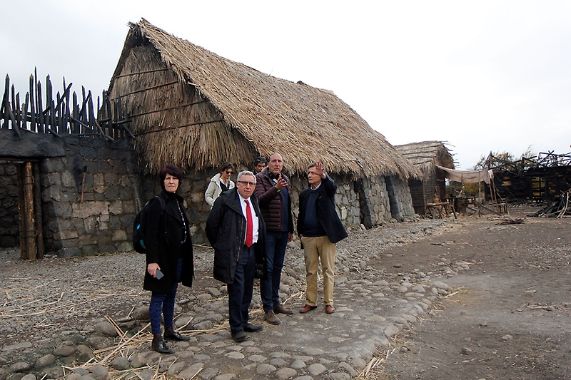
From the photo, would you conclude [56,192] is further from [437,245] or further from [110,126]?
[437,245]

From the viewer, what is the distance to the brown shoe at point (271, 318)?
4543mm

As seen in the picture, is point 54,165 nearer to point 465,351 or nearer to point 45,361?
point 45,361

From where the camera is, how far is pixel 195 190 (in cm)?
998

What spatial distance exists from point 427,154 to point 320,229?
1738cm

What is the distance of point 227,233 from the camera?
4.07 m

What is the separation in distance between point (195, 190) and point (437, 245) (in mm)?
5572

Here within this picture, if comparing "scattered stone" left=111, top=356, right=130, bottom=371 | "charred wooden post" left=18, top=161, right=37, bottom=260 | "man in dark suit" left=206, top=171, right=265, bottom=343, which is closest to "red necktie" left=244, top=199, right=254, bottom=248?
"man in dark suit" left=206, top=171, right=265, bottom=343

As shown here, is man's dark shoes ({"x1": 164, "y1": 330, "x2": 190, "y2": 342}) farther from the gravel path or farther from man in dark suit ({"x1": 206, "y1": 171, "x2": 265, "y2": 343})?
man in dark suit ({"x1": 206, "y1": 171, "x2": 265, "y2": 343})

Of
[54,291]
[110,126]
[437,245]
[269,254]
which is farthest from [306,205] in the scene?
[110,126]

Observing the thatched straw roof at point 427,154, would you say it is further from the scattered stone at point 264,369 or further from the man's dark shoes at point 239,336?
the scattered stone at point 264,369

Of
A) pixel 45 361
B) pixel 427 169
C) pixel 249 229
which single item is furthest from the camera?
pixel 427 169

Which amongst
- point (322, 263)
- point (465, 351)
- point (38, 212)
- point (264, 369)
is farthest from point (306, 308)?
point (38, 212)

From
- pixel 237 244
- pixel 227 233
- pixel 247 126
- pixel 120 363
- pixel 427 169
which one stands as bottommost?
pixel 120 363

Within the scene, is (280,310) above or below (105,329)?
below
